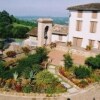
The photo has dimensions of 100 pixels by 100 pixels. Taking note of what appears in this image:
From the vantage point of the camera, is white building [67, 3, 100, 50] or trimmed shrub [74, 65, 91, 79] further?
white building [67, 3, 100, 50]

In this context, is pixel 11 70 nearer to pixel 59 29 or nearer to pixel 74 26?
pixel 74 26

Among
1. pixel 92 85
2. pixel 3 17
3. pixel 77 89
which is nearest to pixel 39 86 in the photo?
pixel 77 89

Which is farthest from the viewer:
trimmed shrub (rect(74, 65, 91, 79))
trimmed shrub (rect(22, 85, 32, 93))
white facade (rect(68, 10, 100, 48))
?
white facade (rect(68, 10, 100, 48))

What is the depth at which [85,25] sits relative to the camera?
40.9m

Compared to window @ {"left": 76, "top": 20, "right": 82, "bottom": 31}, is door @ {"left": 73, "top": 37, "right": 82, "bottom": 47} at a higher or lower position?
lower

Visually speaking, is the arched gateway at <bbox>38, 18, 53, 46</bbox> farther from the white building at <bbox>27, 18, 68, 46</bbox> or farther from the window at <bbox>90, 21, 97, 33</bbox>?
the window at <bbox>90, 21, 97, 33</bbox>

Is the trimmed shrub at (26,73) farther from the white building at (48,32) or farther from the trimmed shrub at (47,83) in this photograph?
the white building at (48,32)

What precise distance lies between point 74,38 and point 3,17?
6883cm

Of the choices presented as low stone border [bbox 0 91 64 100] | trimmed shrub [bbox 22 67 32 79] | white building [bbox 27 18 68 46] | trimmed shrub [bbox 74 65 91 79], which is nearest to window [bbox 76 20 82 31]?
white building [bbox 27 18 68 46]

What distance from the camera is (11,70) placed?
29.3 meters

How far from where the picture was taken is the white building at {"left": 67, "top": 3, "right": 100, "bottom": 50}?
39516 mm

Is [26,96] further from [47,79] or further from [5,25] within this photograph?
[5,25]

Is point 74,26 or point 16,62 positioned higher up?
point 74,26

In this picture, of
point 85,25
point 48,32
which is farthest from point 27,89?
point 48,32
